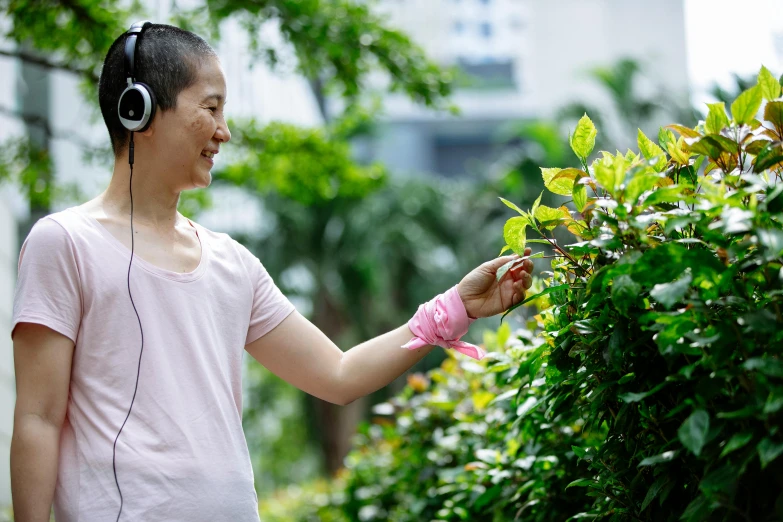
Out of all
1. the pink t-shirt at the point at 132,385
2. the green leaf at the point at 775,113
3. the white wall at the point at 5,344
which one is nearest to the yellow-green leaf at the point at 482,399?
the pink t-shirt at the point at 132,385

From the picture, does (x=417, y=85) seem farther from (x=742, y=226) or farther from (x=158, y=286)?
(x=742, y=226)

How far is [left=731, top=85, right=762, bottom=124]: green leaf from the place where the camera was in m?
1.37

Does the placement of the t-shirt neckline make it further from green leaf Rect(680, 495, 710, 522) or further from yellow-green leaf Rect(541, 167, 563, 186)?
green leaf Rect(680, 495, 710, 522)

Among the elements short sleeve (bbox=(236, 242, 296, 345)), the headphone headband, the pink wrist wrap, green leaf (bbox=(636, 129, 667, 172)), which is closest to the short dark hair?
the headphone headband

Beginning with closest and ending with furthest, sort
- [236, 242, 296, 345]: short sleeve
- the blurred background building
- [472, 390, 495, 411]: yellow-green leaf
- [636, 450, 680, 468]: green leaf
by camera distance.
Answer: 1. [636, 450, 680, 468]: green leaf
2. [236, 242, 296, 345]: short sleeve
3. [472, 390, 495, 411]: yellow-green leaf
4. the blurred background building

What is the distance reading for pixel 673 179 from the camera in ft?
5.24

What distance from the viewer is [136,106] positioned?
65.8 inches

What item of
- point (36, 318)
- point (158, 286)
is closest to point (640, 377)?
point (158, 286)

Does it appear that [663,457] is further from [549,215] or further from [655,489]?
[549,215]

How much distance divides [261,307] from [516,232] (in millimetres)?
648

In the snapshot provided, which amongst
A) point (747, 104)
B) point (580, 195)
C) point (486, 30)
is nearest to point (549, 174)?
point (580, 195)

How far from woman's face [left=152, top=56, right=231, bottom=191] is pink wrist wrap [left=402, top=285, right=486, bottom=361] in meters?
0.57

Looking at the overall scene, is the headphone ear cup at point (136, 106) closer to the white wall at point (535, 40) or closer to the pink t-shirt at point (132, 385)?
the pink t-shirt at point (132, 385)

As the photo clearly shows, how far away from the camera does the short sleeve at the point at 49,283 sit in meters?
1.51
